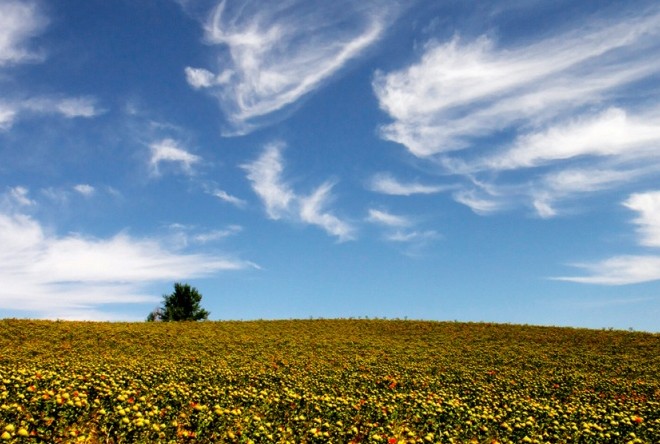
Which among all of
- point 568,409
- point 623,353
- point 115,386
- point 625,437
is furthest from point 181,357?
point 623,353

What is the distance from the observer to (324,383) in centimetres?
1703

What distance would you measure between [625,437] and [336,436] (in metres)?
6.89

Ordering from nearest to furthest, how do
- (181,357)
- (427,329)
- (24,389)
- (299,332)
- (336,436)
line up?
1. (336,436)
2. (24,389)
3. (181,357)
4. (299,332)
5. (427,329)

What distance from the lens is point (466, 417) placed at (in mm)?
11820

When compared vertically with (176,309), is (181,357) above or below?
below

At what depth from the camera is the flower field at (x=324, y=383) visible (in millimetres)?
9758

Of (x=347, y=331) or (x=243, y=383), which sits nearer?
(x=243, y=383)

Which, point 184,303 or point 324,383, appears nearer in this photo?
point 324,383

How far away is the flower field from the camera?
32.0 ft

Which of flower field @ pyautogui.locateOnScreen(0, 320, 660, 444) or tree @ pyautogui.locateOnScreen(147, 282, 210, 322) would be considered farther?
tree @ pyautogui.locateOnScreen(147, 282, 210, 322)

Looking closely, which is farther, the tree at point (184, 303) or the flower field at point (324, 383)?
the tree at point (184, 303)

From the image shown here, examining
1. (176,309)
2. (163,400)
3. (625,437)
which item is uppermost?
(176,309)

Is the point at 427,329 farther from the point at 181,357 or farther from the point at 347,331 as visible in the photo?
the point at 181,357

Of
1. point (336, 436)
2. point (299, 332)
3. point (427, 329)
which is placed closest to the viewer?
point (336, 436)
